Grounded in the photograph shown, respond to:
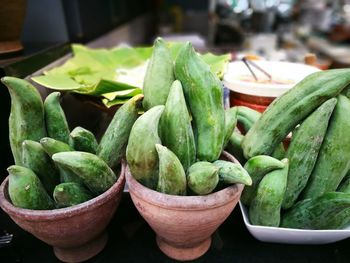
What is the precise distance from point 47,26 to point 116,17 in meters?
0.97

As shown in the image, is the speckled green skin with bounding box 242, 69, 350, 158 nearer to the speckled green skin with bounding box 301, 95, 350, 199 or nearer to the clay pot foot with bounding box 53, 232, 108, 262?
the speckled green skin with bounding box 301, 95, 350, 199

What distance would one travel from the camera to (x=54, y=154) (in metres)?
0.36

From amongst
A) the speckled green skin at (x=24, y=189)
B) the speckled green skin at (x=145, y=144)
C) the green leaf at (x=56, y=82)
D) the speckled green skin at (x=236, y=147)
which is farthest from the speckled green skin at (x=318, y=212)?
the green leaf at (x=56, y=82)

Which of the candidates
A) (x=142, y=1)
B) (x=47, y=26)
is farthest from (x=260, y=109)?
(x=142, y=1)

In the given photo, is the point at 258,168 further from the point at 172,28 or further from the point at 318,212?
the point at 172,28

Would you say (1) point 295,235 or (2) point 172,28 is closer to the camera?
(1) point 295,235

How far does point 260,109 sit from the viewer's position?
2.19 ft

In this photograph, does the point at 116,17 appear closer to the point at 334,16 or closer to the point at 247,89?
the point at 247,89

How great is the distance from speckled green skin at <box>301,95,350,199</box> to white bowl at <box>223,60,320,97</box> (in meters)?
0.23

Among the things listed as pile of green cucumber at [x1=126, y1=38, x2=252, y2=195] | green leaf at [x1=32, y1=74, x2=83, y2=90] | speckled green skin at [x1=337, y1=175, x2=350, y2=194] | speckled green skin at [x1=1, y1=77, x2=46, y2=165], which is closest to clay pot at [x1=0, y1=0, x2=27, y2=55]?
green leaf at [x1=32, y1=74, x2=83, y2=90]

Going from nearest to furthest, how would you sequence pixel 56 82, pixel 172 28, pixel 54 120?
pixel 54 120
pixel 56 82
pixel 172 28

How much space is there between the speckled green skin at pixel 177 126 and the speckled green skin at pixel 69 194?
0.44 feet

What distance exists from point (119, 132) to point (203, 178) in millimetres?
156

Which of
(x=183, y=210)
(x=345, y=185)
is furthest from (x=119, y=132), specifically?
(x=345, y=185)
